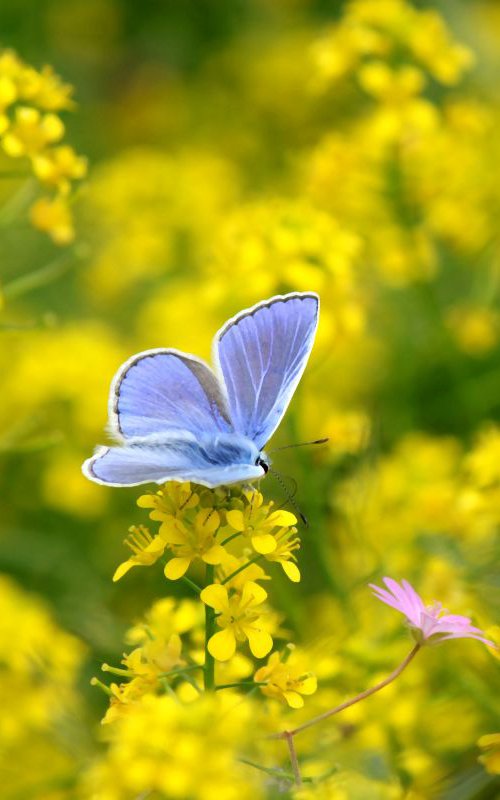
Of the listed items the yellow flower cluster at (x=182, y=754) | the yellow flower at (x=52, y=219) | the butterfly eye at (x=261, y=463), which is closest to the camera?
the yellow flower cluster at (x=182, y=754)

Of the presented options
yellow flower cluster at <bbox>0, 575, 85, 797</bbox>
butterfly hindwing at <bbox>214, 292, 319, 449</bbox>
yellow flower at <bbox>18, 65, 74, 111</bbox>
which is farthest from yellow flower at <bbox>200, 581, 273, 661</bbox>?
yellow flower at <bbox>18, 65, 74, 111</bbox>

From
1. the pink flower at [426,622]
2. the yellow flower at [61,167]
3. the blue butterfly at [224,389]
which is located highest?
the yellow flower at [61,167]

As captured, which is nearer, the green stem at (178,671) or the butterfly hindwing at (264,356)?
the green stem at (178,671)

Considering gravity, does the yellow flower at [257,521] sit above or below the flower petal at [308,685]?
above

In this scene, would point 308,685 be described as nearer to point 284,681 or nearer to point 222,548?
point 284,681

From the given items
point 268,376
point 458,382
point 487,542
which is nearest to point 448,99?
point 458,382

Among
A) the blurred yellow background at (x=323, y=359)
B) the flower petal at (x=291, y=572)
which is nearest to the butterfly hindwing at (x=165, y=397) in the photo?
the flower petal at (x=291, y=572)

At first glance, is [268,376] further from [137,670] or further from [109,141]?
[109,141]

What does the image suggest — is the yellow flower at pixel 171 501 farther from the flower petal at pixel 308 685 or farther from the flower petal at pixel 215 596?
the flower petal at pixel 308 685
